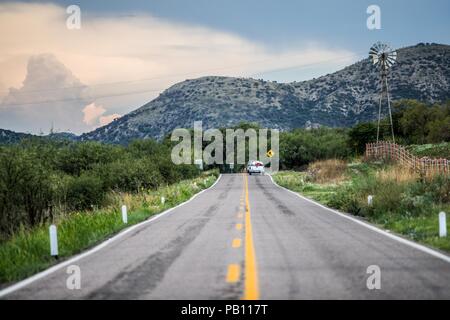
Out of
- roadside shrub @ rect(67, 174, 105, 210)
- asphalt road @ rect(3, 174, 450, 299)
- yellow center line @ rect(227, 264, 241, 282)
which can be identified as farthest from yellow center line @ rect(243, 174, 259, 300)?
roadside shrub @ rect(67, 174, 105, 210)

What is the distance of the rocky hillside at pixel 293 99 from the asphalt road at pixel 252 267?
392 ft

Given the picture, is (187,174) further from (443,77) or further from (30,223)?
(443,77)

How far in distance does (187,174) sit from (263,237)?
155ft

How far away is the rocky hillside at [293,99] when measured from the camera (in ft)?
448

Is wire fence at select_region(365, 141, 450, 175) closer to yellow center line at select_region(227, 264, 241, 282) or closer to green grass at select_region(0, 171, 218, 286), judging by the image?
green grass at select_region(0, 171, 218, 286)

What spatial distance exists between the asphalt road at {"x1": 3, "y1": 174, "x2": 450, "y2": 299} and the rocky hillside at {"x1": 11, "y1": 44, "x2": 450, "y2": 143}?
11945 centimetres

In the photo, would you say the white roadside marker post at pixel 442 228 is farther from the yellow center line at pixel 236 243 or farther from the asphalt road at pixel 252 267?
the yellow center line at pixel 236 243

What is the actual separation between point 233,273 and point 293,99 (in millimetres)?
155923

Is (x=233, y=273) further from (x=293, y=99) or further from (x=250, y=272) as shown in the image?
(x=293, y=99)

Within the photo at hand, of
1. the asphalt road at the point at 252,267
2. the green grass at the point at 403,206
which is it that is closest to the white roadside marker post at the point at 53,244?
the asphalt road at the point at 252,267

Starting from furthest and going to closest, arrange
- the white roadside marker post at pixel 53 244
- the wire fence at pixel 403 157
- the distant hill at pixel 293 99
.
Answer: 1. the distant hill at pixel 293 99
2. the wire fence at pixel 403 157
3. the white roadside marker post at pixel 53 244

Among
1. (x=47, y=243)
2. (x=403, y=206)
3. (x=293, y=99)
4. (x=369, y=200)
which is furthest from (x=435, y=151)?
(x=293, y=99)

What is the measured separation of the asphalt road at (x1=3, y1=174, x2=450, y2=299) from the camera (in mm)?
7027

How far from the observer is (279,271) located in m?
8.33
